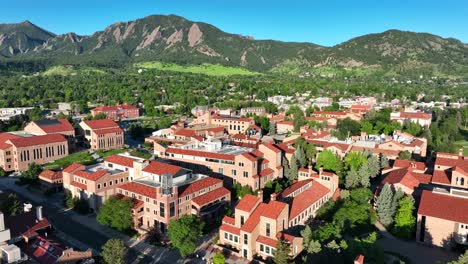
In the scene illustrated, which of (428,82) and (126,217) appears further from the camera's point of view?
(428,82)

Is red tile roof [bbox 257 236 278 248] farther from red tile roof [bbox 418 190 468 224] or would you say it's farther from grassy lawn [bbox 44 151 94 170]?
grassy lawn [bbox 44 151 94 170]

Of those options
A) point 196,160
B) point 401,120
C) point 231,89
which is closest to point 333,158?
point 196,160

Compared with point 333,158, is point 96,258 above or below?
below

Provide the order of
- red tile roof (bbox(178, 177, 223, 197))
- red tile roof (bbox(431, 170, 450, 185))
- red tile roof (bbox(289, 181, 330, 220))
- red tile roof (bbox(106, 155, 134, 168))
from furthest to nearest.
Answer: red tile roof (bbox(106, 155, 134, 168)) < red tile roof (bbox(431, 170, 450, 185)) < red tile roof (bbox(178, 177, 223, 197)) < red tile roof (bbox(289, 181, 330, 220))

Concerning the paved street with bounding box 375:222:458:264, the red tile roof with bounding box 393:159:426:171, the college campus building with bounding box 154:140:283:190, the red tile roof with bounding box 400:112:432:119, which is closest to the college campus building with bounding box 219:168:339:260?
the paved street with bounding box 375:222:458:264

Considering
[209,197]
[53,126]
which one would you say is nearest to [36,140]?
[53,126]

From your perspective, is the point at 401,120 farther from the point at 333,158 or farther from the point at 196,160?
the point at 196,160

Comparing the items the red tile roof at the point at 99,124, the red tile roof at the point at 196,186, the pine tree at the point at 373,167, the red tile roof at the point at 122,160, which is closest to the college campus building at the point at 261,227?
the red tile roof at the point at 196,186

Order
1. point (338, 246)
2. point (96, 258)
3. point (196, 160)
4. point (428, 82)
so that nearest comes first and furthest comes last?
1. point (338, 246)
2. point (96, 258)
3. point (196, 160)
4. point (428, 82)
